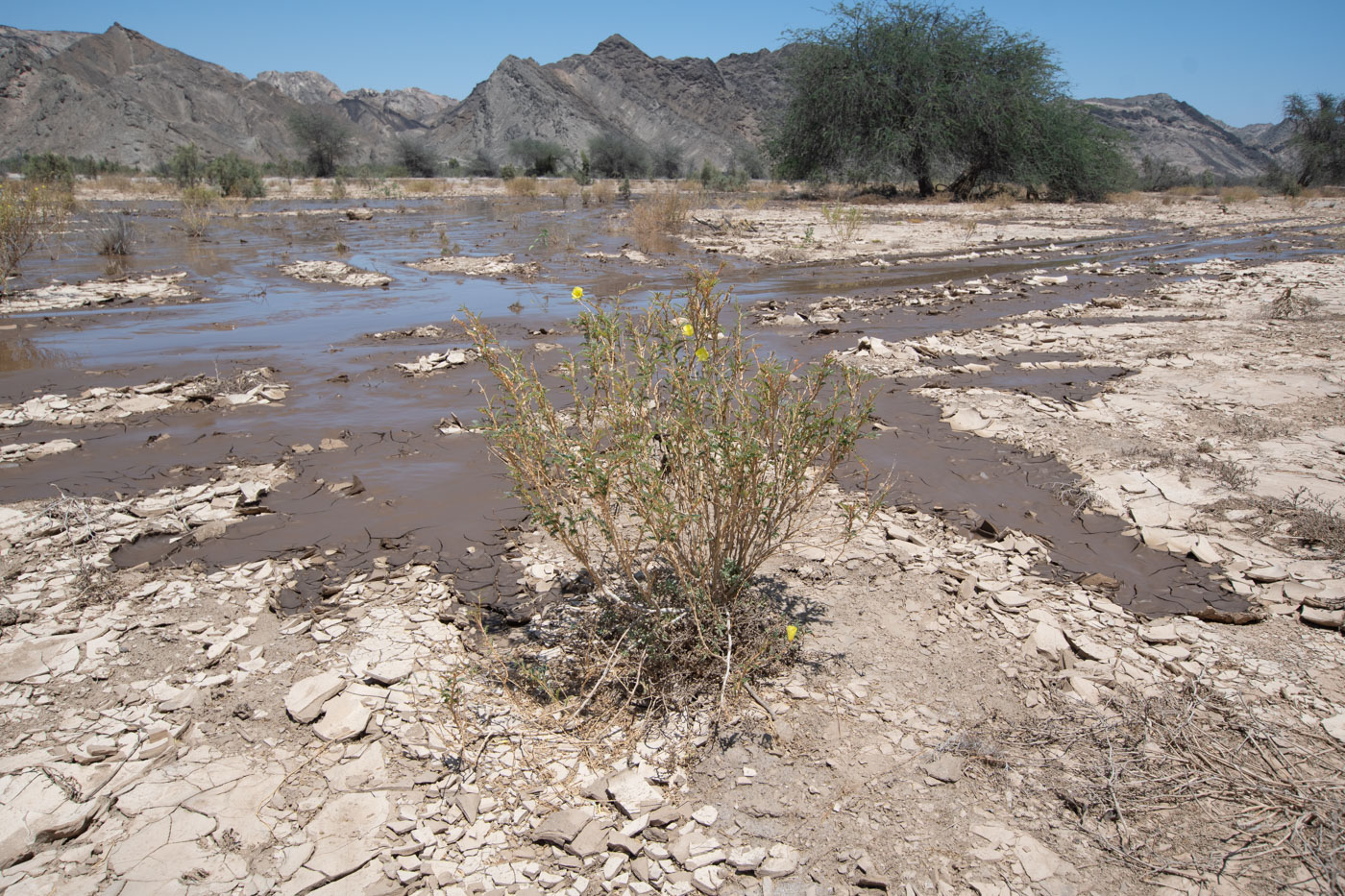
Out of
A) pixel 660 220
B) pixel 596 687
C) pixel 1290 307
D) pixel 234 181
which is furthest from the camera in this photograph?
pixel 234 181

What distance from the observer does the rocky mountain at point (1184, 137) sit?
69.9 m

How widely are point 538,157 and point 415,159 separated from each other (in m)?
8.39

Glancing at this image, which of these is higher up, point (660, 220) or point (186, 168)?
point (186, 168)

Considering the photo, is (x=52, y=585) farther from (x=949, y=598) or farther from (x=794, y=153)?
(x=794, y=153)

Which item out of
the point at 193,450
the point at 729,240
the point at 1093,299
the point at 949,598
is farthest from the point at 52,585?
the point at 729,240

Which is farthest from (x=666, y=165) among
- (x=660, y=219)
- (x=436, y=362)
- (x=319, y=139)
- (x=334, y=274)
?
(x=436, y=362)

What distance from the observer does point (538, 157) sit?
139 ft

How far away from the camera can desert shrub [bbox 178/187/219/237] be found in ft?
52.0

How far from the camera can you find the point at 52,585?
3002 mm

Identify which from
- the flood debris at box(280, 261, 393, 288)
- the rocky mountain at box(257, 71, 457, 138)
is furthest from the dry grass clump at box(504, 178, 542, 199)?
the rocky mountain at box(257, 71, 457, 138)

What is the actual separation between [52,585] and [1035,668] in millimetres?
4010

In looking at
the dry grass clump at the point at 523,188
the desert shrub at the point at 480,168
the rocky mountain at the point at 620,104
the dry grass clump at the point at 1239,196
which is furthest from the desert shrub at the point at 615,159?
the dry grass clump at the point at 1239,196

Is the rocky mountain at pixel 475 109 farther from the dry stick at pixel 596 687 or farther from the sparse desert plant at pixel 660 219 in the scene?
the dry stick at pixel 596 687

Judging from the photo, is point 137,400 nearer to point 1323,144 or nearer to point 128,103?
point 1323,144
